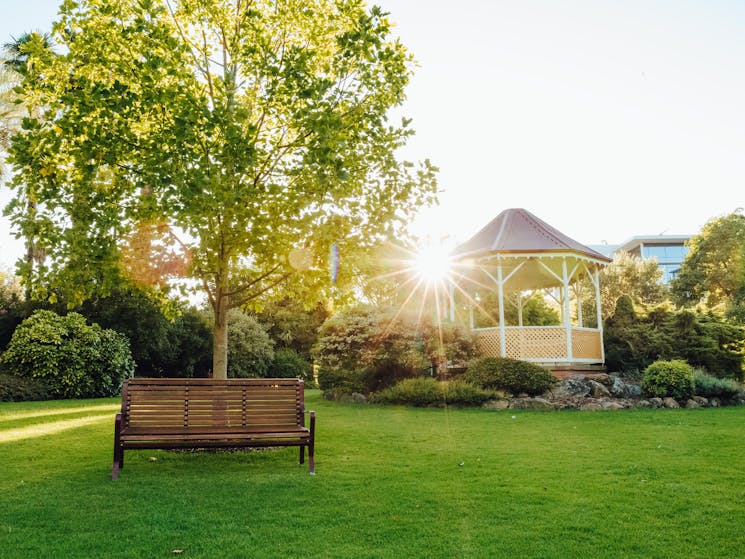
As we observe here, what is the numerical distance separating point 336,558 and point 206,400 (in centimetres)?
352

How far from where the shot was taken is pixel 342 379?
1852cm

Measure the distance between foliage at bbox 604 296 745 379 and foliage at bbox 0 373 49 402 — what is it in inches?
715

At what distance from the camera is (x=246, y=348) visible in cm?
2759

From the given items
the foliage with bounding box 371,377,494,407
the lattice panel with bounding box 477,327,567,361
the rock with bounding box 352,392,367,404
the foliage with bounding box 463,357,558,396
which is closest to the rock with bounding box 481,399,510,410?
the foliage with bounding box 371,377,494,407

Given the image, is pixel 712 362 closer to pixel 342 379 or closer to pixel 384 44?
pixel 342 379

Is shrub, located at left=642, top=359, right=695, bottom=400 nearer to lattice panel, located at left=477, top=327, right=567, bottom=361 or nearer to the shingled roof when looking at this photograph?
lattice panel, located at left=477, top=327, right=567, bottom=361

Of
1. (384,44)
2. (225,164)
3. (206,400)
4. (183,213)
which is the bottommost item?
(206,400)

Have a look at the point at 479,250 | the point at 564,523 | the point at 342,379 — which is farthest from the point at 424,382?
the point at 564,523

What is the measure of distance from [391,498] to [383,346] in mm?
11291

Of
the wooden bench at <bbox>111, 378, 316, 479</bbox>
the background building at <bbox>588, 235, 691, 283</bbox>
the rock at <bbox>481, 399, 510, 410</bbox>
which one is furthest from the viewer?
the background building at <bbox>588, 235, 691, 283</bbox>

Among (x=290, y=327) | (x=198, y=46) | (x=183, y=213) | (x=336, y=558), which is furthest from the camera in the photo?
(x=290, y=327)

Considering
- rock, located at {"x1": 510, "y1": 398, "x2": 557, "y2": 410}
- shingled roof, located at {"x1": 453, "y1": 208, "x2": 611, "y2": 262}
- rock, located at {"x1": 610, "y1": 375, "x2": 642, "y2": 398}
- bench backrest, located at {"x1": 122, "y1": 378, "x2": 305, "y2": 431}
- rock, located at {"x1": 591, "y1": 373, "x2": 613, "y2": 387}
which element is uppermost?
shingled roof, located at {"x1": 453, "y1": 208, "x2": 611, "y2": 262}

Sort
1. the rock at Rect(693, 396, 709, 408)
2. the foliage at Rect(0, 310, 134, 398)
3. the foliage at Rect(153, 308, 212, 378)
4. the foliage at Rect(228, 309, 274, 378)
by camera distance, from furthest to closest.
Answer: the foliage at Rect(228, 309, 274, 378), the foliage at Rect(153, 308, 212, 378), the foliage at Rect(0, 310, 134, 398), the rock at Rect(693, 396, 709, 408)

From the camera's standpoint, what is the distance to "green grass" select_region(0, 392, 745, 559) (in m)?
4.33
